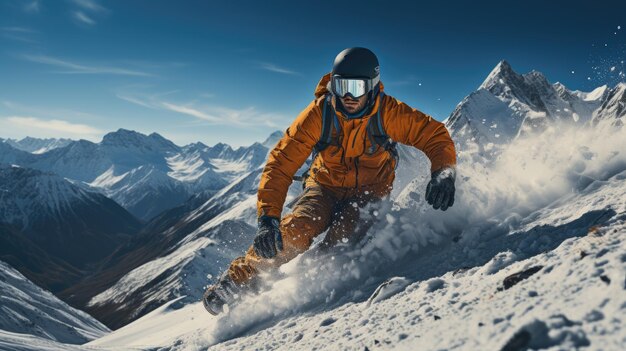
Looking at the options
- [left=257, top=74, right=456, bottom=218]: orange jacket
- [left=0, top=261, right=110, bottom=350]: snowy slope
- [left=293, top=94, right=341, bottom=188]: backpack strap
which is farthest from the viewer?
[left=0, top=261, right=110, bottom=350]: snowy slope

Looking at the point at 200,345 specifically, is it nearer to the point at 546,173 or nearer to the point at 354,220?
the point at 354,220

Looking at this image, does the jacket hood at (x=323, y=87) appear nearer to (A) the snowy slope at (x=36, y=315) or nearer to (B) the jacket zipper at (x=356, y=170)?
(B) the jacket zipper at (x=356, y=170)

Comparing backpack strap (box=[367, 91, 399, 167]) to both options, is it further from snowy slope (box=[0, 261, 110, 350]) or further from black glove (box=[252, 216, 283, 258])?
snowy slope (box=[0, 261, 110, 350])

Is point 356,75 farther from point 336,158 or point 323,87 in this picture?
point 336,158

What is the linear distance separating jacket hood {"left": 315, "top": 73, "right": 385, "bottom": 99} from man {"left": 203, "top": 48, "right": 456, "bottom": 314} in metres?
0.02

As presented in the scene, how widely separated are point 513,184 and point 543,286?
403 cm

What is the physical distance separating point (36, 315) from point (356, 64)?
161 feet

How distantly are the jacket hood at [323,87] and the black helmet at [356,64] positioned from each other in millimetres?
275

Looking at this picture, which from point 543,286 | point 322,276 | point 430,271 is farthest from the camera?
point 322,276

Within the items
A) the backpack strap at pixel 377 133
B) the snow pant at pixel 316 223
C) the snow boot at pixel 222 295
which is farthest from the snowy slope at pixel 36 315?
the backpack strap at pixel 377 133

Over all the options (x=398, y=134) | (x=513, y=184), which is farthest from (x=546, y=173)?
(x=398, y=134)

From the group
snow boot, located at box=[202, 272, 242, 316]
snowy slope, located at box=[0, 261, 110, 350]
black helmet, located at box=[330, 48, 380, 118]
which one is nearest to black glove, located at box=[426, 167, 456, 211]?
black helmet, located at box=[330, 48, 380, 118]

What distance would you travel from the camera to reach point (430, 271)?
16.5 ft

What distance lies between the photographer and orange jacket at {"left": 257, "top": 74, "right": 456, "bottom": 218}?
6.79 metres
